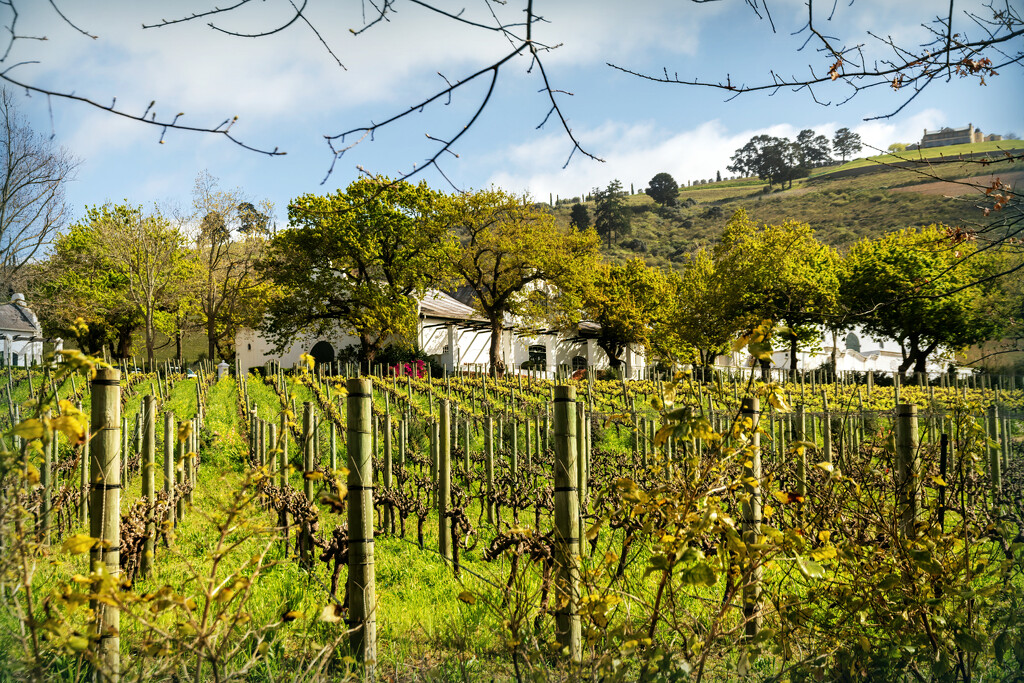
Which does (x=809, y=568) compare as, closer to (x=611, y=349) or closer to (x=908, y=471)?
(x=908, y=471)

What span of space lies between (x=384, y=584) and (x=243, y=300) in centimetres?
2833

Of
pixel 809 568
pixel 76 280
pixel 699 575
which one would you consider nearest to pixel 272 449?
pixel 699 575

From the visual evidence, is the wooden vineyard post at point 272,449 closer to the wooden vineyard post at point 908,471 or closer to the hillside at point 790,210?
the wooden vineyard post at point 908,471

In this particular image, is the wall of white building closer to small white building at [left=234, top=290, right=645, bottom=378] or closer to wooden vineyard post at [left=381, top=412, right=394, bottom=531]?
small white building at [left=234, top=290, right=645, bottom=378]

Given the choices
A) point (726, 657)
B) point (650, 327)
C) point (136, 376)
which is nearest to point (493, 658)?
point (726, 657)

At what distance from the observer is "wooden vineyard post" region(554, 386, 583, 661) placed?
282 cm

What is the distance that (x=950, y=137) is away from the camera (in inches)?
130

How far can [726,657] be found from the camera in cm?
308

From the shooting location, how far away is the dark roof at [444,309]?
3086 centimetres

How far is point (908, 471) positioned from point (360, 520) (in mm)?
2679

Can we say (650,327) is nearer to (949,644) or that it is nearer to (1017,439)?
(1017,439)

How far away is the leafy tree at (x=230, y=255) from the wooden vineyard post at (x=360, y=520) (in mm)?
23390

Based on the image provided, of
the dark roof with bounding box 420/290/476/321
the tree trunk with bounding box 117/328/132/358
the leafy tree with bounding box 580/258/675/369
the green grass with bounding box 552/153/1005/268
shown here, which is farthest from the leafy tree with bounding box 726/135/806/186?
the tree trunk with bounding box 117/328/132/358

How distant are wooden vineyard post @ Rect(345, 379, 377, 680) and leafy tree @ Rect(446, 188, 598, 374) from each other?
24.8 metres
